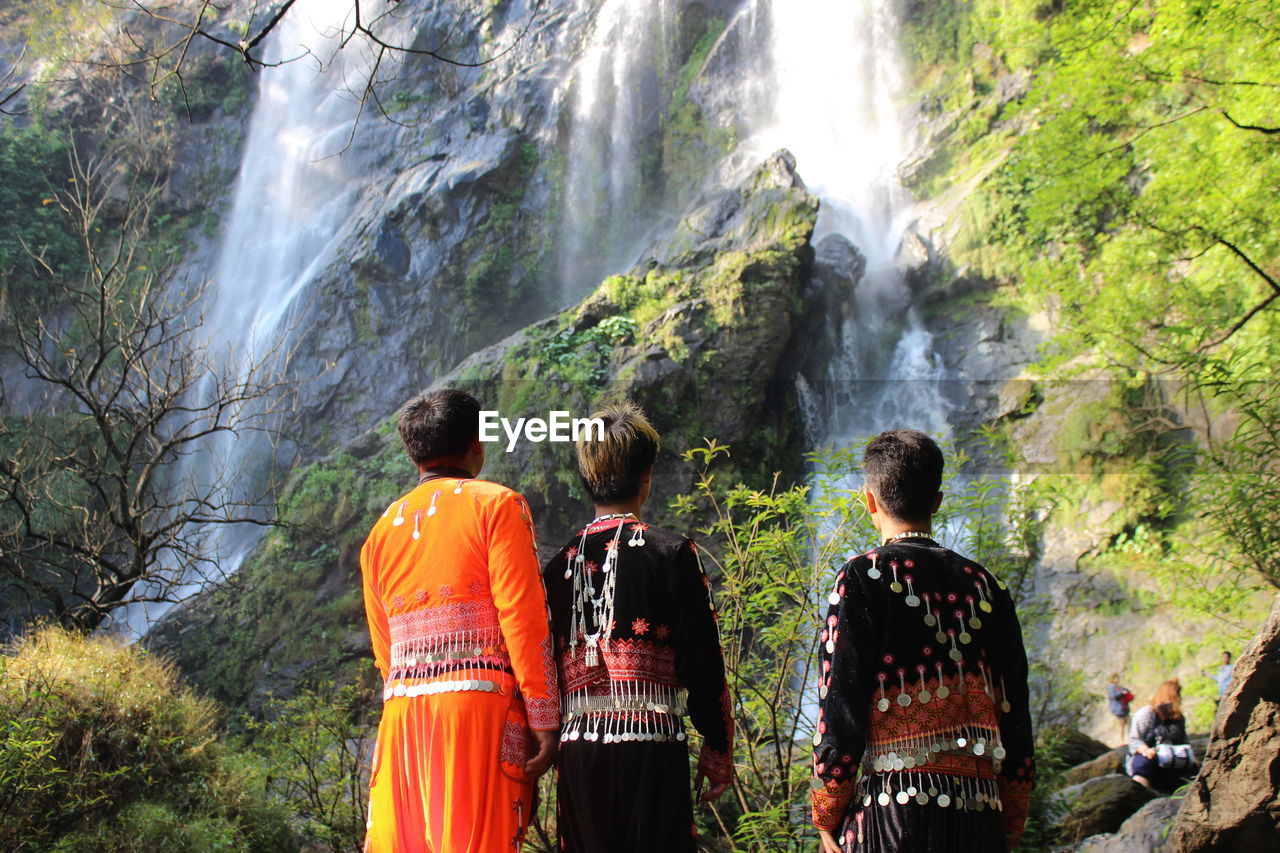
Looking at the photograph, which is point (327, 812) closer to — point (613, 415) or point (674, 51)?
point (613, 415)

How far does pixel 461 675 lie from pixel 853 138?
45.1 ft

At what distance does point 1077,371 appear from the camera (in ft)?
29.6

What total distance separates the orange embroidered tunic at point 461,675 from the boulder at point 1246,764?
204cm

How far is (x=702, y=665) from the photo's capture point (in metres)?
2.09

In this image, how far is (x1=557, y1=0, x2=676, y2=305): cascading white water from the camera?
1543 cm

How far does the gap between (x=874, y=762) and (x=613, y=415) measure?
1.06 metres

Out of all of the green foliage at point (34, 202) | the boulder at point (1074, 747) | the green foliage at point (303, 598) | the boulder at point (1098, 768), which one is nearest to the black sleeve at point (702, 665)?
the boulder at point (1074, 747)

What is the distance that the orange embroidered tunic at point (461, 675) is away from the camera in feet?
6.70

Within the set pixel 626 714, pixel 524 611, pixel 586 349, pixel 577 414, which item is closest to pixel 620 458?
pixel 524 611

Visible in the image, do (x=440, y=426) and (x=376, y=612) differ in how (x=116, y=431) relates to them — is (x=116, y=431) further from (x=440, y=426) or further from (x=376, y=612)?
(x=440, y=426)

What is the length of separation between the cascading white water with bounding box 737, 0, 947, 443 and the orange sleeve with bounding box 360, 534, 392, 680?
9.82 meters

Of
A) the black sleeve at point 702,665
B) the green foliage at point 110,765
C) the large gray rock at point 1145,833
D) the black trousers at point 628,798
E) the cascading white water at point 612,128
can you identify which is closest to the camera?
the black trousers at point 628,798

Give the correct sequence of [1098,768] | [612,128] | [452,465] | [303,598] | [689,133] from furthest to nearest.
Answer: [612,128] < [689,133] < [303,598] < [1098,768] < [452,465]

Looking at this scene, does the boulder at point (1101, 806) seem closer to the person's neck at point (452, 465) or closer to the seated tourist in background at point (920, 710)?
the seated tourist in background at point (920, 710)
